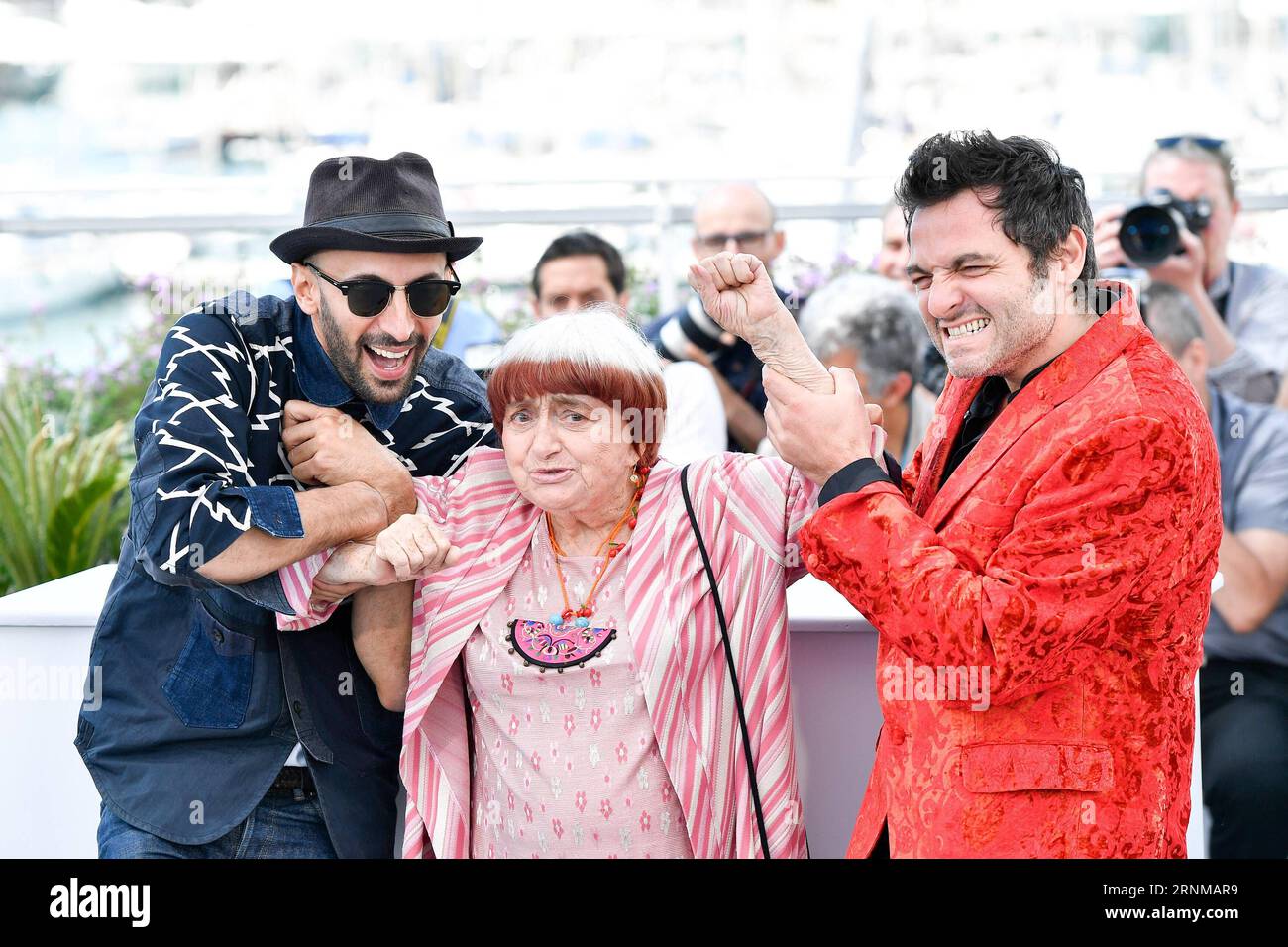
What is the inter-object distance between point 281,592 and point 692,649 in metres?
0.66

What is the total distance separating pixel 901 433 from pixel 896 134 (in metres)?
4.82

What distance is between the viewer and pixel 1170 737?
1851mm

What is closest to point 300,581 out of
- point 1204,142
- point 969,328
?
point 969,328

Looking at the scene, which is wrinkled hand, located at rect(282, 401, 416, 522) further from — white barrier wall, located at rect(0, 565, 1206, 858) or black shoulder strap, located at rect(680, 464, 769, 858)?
white barrier wall, located at rect(0, 565, 1206, 858)

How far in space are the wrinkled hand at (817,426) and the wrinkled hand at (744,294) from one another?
2.9 inches

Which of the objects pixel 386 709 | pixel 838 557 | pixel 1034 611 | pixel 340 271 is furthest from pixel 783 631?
pixel 340 271

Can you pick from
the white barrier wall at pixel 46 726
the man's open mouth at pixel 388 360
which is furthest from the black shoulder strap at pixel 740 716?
the man's open mouth at pixel 388 360

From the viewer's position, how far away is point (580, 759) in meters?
2.07

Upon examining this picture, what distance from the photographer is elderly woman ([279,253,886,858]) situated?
6.76 feet

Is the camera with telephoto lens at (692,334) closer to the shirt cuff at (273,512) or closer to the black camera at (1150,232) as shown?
the black camera at (1150,232)

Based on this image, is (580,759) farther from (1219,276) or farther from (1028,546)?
(1219,276)

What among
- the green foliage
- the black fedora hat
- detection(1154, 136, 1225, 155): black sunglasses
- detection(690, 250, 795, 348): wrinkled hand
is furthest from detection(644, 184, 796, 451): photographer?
the green foliage

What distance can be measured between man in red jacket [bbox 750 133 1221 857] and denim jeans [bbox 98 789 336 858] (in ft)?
3.17

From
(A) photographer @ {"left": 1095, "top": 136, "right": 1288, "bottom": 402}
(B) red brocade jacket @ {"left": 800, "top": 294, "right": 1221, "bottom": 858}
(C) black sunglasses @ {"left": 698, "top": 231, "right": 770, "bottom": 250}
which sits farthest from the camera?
(C) black sunglasses @ {"left": 698, "top": 231, "right": 770, "bottom": 250}
